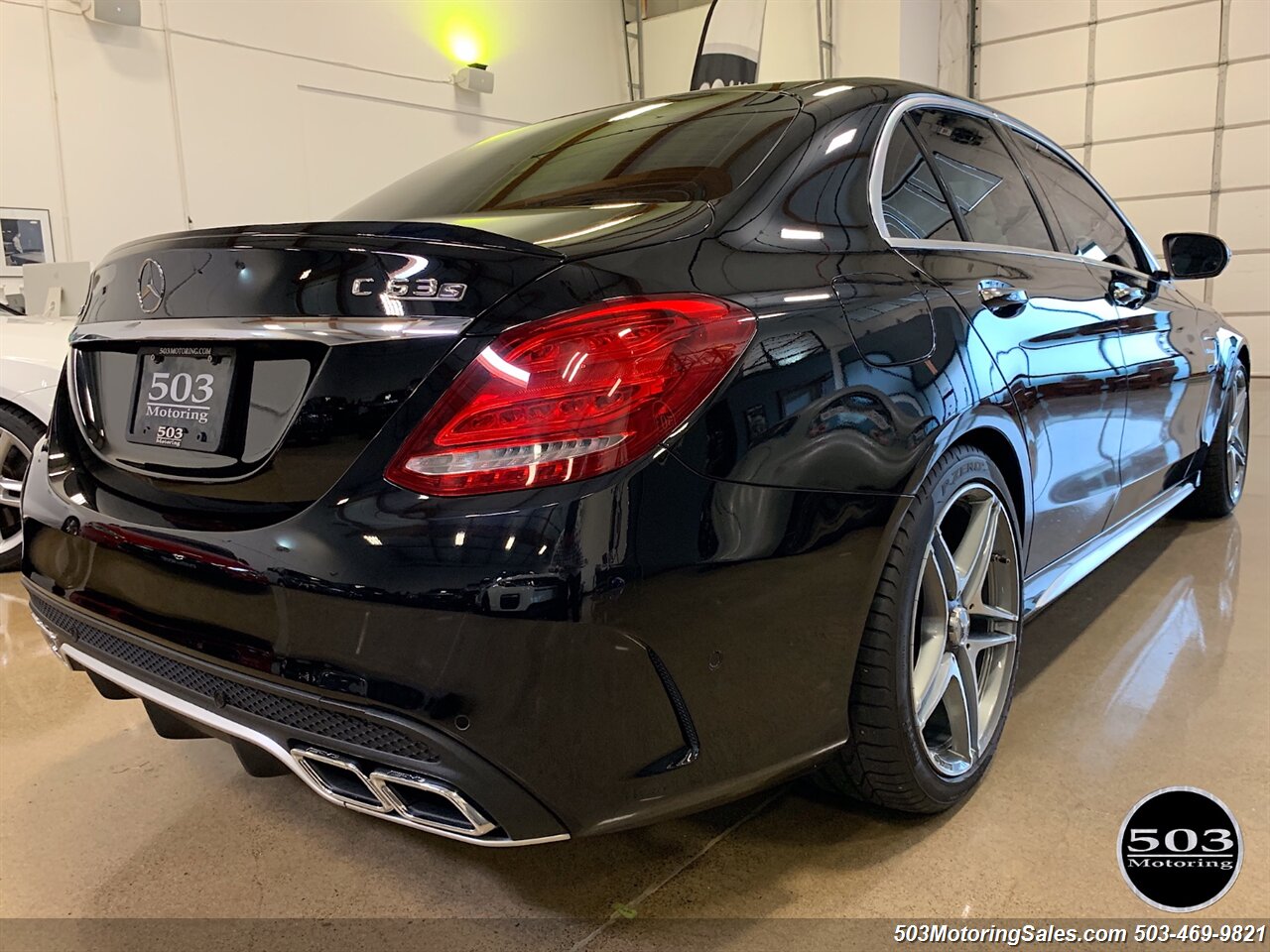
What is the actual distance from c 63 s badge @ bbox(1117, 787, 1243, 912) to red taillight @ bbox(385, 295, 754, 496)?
1.02 meters

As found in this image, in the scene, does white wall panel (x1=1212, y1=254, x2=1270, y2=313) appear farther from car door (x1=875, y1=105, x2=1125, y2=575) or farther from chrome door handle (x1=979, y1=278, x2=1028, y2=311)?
chrome door handle (x1=979, y1=278, x2=1028, y2=311)

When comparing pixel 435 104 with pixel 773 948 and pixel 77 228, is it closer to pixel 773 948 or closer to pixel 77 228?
pixel 77 228

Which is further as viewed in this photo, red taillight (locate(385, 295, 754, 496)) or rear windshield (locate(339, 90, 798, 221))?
rear windshield (locate(339, 90, 798, 221))

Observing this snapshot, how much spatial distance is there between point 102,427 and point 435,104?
8.01m

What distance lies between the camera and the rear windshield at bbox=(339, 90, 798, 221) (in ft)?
4.60

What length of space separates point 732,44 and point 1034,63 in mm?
4326

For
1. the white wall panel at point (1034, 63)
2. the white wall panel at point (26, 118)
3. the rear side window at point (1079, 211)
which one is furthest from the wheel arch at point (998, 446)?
the white wall panel at point (1034, 63)

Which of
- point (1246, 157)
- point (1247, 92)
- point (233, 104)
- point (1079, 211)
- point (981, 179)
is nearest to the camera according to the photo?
point (981, 179)

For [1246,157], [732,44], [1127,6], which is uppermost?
[1127,6]

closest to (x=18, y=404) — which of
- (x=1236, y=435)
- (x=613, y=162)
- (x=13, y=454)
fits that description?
(x=13, y=454)

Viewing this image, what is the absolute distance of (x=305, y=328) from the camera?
1.07 metres

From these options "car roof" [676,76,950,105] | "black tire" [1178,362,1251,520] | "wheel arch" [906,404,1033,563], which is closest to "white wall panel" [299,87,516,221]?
"black tire" [1178,362,1251,520]

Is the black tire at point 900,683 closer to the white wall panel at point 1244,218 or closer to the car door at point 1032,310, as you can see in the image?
the car door at point 1032,310

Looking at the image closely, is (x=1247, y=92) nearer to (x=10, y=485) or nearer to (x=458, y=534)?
(x=10, y=485)
